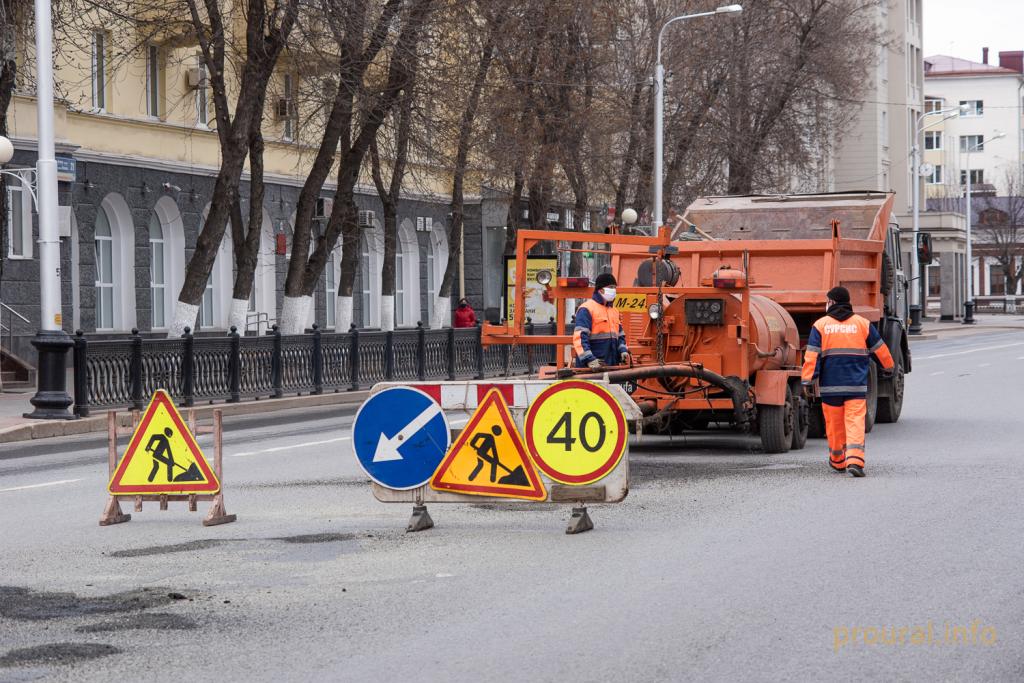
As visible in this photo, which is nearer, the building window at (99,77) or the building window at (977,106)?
the building window at (99,77)

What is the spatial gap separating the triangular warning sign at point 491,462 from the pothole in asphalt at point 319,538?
2.43ft

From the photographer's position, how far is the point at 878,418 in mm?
20766

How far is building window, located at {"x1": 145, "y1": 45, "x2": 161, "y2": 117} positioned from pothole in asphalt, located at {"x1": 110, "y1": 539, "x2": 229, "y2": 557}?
27837mm

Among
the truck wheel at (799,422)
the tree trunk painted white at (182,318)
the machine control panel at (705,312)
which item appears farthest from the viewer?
the tree trunk painted white at (182,318)

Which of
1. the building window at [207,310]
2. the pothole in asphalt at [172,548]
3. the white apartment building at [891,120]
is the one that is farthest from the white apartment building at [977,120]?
the pothole in asphalt at [172,548]

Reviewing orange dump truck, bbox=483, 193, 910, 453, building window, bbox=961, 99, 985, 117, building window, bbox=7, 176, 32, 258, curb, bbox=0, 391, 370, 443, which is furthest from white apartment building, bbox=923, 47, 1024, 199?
orange dump truck, bbox=483, 193, 910, 453

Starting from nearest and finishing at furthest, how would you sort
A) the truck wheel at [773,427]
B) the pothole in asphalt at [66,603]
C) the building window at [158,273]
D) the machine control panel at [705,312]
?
the pothole in asphalt at [66,603]
the machine control panel at [705,312]
the truck wheel at [773,427]
the building window at [158,273]

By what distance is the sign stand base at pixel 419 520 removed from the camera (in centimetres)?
1081

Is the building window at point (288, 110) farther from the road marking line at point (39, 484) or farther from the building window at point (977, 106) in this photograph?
the building window at point (977, 106)

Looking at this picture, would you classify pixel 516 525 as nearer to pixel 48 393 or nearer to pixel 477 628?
pixel 477 628

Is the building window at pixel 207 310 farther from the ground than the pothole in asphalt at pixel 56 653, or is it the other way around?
the building window at pixel 207 310

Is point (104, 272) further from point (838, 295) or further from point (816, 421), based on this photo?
point (838, 295)

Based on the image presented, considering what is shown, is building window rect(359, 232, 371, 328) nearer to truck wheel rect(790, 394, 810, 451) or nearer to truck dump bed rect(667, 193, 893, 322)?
truck dump bed rect(667, 193, 893, 322)
